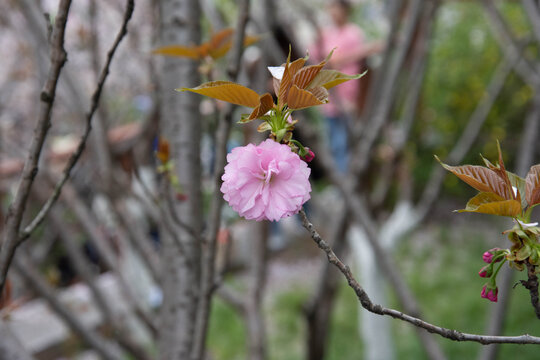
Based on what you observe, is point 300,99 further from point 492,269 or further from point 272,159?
point 492,269

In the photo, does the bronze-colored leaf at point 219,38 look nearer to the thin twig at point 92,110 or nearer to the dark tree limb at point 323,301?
the thin twig at point 92,110

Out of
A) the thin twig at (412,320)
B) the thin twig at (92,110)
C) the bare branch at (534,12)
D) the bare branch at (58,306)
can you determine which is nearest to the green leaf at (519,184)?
the thin twig at (412,320)

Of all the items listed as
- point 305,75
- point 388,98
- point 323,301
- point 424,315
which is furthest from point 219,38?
point 424,315

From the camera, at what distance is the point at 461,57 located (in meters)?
6.09

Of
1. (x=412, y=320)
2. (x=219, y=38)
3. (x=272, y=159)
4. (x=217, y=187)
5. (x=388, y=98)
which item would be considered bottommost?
(x=412, y=320)

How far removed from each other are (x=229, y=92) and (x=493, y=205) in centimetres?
25

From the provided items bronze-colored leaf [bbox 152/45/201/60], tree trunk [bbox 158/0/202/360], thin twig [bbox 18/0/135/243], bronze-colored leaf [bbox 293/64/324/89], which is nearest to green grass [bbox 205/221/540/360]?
tree trunk [bbox 158/0/202/360]

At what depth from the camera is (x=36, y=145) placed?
2.12ft

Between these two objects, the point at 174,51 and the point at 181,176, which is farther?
the point at 181,176

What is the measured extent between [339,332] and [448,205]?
3.19 metres

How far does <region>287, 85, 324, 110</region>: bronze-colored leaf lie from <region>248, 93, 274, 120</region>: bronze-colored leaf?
0.7 inches

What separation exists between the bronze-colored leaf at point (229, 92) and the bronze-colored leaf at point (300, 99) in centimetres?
3

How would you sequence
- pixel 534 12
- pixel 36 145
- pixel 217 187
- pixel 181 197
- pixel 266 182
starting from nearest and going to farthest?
1. pixel 266 182
2. pixel 36 145
3. pixel 217 187
4. pixel 181 197
5. pixel 534 12

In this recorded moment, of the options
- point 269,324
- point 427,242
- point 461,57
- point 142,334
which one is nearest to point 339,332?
point 269,324
